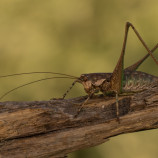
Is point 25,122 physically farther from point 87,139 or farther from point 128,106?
point 128,106

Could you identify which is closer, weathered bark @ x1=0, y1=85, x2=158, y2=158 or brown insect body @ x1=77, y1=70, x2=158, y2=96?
weathered bark @ x1=0, y1=85, x2=158, y2=158

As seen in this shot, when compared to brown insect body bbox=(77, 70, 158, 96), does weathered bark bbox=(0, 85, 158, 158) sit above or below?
below

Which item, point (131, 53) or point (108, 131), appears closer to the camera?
point (108, 131)

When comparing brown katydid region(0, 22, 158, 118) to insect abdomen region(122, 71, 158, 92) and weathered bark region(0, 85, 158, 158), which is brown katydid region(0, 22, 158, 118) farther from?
weathered bark region(0, 85, 158, 158)

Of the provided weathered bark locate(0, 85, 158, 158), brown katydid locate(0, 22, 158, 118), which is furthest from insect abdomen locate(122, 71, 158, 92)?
weathered bark locate(0, 85, 158, 158)

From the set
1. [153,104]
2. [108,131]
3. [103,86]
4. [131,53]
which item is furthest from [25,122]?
[131,53]

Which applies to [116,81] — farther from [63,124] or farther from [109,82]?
[63,124]

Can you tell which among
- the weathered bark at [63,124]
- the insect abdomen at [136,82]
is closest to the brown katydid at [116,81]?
the insect abdomen at [136,82]
